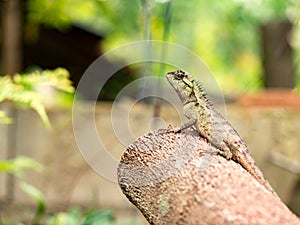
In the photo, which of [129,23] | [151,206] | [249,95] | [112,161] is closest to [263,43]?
[249,95]

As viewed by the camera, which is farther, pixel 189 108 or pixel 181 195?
pixel 189 108

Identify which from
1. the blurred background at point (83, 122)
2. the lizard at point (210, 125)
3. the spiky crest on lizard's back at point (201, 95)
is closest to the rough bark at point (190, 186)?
the lizard at point (210, 125)

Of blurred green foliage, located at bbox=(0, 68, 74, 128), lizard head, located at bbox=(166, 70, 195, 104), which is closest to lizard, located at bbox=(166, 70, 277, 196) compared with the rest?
lizard head, located at bbox=(166, 70, 195, 104)

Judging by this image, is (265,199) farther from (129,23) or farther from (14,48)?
(129,23)

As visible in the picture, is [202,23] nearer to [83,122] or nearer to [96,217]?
[83,122]

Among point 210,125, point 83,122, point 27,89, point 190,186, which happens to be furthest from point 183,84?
point 83,122

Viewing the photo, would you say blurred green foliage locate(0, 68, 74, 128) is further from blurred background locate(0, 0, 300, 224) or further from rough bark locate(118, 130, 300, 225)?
rough bark locate(118, 130, 300, 225)
